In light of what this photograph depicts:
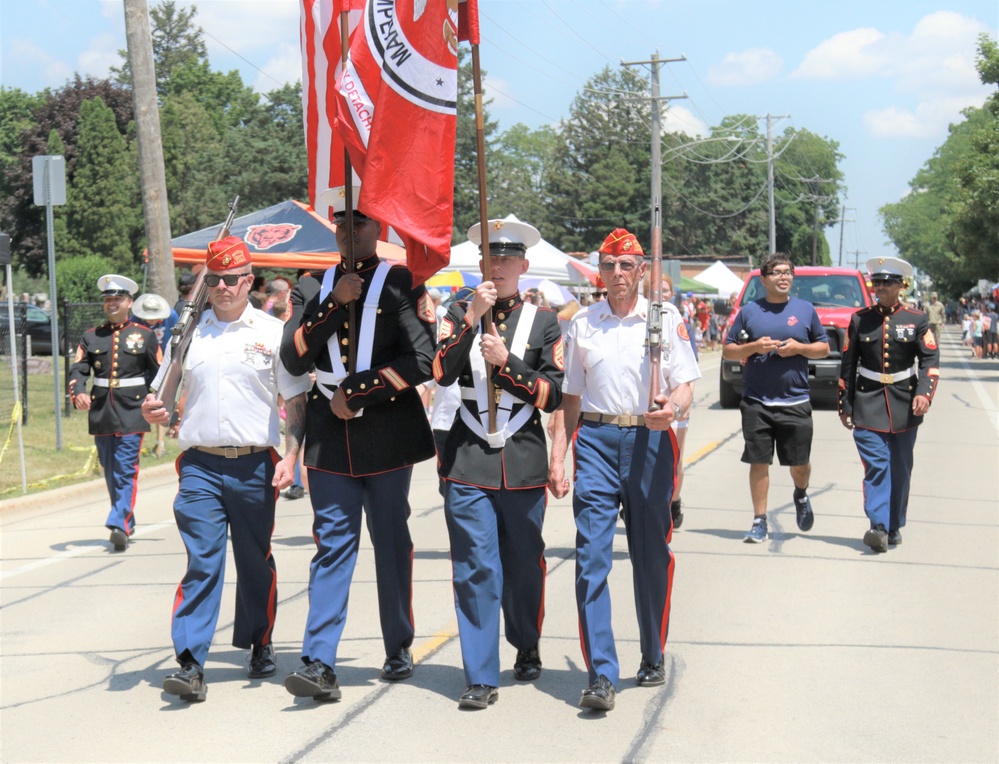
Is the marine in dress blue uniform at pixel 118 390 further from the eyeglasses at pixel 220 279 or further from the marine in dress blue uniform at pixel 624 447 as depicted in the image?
the marine in dress blue uniform at pixel 624 447

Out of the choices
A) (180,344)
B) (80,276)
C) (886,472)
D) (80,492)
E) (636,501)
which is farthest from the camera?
(80,276)

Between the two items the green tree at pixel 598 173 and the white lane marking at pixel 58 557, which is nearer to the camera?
the white lane marking at pixel 58 557

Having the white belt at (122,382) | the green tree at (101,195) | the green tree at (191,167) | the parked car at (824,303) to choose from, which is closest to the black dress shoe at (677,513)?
the white belt at (122,382)

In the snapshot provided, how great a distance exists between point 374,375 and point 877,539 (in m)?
5.03

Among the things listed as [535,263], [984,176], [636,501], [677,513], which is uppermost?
[984,176]

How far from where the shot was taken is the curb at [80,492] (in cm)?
1228

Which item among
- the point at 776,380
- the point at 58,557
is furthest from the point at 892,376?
the point at 58,557

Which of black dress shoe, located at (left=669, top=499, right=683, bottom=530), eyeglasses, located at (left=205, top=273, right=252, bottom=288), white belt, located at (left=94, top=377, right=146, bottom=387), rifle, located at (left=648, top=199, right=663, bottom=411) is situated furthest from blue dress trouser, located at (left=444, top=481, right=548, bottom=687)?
white belt, located at (left=94, top=377, right=146, bottom=387)

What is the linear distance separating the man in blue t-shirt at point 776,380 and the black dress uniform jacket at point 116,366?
183 inches

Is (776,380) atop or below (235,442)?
atop

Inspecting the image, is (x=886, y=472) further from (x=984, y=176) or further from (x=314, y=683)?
(x=984, y=176)

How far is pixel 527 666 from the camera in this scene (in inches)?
242

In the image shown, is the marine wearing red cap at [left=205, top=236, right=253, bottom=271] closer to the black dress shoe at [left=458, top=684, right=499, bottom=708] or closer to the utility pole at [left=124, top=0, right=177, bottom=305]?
the black dress shoe at [left=458, top=684, right=499, bottom=708]

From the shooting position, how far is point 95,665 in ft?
21.9
